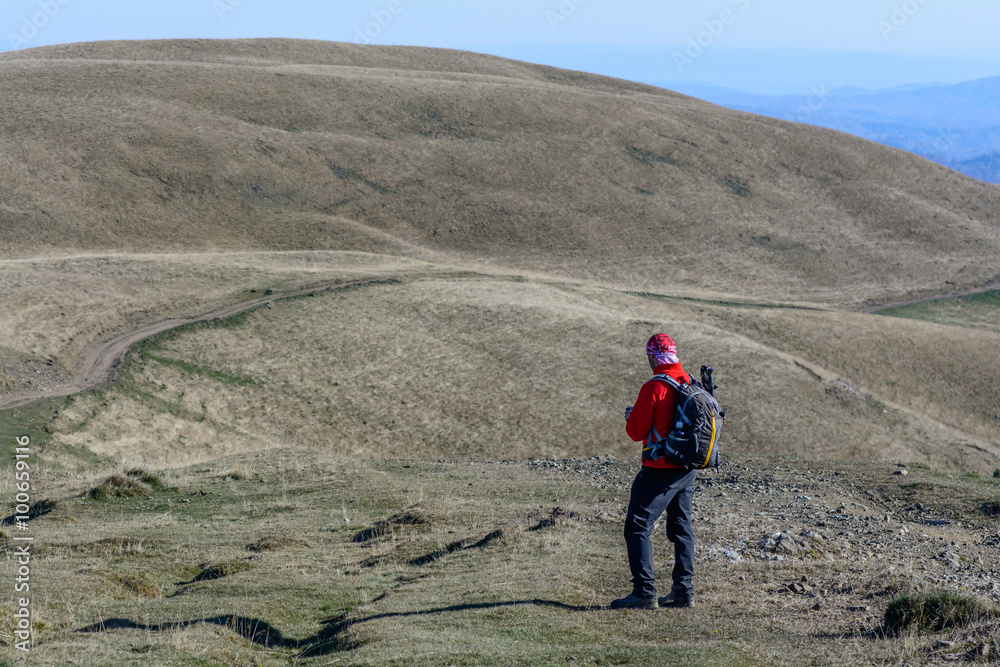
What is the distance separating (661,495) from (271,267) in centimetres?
4319

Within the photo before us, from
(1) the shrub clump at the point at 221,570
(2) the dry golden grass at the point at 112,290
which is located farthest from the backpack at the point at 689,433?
(2) the dry golden grass at the point at 112,290

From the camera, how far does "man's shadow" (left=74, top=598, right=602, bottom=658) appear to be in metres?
9.28

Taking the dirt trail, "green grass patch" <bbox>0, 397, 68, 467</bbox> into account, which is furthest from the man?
the dirt trail

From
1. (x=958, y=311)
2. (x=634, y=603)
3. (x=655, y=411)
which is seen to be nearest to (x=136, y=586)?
(x=634, y=603)

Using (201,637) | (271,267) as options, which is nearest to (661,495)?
(201,637)

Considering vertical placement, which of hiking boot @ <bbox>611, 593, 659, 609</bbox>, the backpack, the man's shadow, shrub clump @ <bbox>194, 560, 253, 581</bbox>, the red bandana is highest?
the red bandana

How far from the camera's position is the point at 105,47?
318ft

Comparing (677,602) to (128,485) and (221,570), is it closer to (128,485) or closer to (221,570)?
(221,570)

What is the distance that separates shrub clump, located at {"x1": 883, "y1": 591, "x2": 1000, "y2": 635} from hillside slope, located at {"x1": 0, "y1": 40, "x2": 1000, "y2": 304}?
54565mm

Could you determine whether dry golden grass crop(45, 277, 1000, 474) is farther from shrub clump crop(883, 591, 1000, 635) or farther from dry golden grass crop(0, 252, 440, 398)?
shrub clump crop(883, 591, 1000, 635)

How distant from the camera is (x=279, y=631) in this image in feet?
31.8

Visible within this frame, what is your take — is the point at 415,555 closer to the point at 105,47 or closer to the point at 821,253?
the point at 821,253

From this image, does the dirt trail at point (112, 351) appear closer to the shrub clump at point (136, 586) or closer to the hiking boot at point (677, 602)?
the shrub clump at point (136, 586)

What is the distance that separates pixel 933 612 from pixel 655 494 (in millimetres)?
2967
